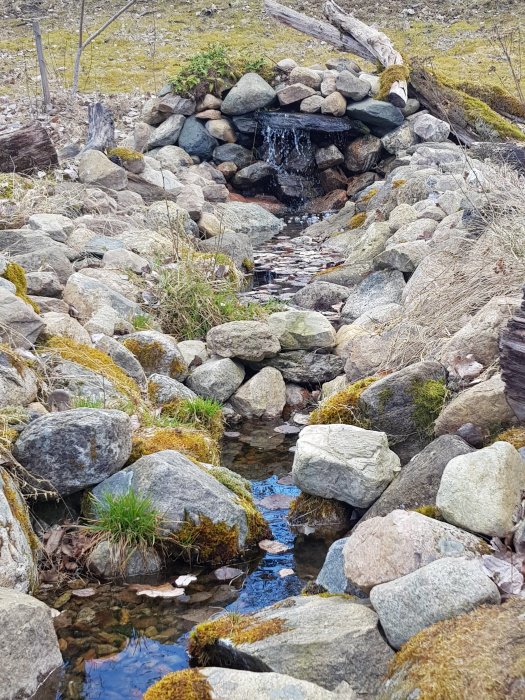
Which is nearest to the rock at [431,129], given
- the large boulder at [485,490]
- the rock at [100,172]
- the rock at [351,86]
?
the rock at [351,86]

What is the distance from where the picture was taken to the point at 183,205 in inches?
445

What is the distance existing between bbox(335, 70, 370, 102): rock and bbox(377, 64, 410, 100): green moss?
1.00 ft

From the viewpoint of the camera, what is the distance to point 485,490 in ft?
11.7

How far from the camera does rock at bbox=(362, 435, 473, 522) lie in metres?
4.19

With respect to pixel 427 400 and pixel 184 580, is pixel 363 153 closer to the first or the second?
pixel 427 400

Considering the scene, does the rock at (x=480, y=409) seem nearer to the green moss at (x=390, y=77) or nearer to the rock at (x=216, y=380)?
the rock at (x=216, y=380)

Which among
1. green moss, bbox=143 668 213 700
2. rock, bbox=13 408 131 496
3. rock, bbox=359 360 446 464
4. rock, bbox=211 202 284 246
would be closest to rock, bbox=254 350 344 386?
rock, bbox=359 360 446 464

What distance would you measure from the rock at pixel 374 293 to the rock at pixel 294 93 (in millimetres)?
7471

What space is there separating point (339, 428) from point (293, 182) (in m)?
11.0

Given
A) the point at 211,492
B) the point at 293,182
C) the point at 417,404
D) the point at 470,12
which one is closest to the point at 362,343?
the point at 417,404

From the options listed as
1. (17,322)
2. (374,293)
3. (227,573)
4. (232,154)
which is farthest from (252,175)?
(227,573)

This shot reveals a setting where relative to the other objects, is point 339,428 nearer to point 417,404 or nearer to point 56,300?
point 417,404

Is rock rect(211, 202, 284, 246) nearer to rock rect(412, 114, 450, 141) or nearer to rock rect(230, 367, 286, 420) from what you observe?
rock rect(412, 114, 450, 141)

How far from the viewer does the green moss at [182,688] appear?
282 centimetres
